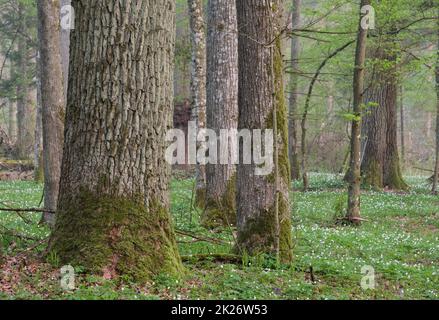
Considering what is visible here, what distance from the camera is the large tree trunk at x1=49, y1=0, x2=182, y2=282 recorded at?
18.8 ft

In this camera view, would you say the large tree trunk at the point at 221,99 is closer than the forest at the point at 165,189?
No

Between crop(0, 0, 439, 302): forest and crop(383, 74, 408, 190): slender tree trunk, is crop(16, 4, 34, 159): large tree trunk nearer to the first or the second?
crop(0, 0, 439, 302): forest

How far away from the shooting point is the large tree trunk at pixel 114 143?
5727 millimetres

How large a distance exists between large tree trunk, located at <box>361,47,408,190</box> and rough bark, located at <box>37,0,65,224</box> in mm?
12667

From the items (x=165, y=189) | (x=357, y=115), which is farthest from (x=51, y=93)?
(x=357, y=115)

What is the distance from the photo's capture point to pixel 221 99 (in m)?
11.6

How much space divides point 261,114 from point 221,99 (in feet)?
14.4

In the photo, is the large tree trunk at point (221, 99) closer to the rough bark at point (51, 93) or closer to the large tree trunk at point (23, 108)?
the rough bark at point (51, 93)

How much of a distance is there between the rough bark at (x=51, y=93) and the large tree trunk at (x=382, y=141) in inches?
499

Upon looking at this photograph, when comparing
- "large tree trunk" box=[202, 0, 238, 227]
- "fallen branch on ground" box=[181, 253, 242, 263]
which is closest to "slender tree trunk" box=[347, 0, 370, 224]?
"large tree trunk" box=[202, 0, 238, 227]

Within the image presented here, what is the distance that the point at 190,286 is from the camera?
19.3 ft

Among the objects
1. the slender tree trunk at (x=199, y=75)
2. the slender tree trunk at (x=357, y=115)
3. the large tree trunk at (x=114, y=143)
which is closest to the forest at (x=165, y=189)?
the large tree trunk at (x=114, y=143)

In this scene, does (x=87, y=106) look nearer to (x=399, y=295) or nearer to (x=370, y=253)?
(x=399, y=295)

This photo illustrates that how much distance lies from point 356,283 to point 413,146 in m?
45.7
